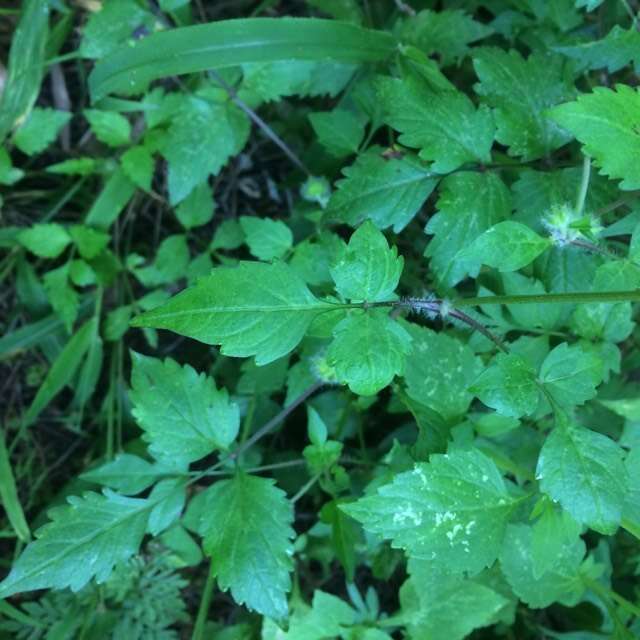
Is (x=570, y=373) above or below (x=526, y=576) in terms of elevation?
above

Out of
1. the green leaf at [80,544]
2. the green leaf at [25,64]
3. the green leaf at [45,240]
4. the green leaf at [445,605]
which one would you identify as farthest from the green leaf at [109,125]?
the green leaf at [445,605]

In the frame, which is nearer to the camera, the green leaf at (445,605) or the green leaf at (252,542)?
the green leaf at (252,542)

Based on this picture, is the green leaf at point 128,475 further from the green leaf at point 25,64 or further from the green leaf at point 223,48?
the green leaf at point 25,64

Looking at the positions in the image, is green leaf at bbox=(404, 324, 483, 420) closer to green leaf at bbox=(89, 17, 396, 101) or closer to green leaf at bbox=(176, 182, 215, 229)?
green leaf at bbox=(89, 17, 396, 101)

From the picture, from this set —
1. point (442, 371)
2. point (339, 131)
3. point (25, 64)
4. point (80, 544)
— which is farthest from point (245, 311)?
point (25, 64)

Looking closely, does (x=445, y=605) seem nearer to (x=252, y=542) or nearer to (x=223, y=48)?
(x=252, y=542)

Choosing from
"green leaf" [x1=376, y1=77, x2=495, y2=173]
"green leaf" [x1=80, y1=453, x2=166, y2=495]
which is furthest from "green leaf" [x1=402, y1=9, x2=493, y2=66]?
"green leaf" [x1=80, y1=453, x2=166, y2=495]

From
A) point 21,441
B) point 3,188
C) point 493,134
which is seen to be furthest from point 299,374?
point 3,188
